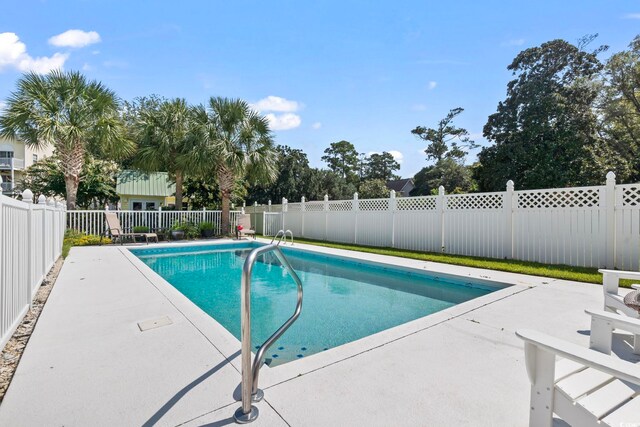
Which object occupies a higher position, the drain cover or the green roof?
the green roof

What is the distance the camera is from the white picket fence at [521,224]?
6.42 meters

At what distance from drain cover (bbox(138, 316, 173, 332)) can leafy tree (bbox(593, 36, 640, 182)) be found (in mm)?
19191

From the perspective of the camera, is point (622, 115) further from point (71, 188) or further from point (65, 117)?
point (71, 188)

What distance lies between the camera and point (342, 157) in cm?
3762

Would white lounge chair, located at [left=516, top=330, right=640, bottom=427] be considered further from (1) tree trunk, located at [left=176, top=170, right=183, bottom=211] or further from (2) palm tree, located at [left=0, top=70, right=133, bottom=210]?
(1) tree trunk, located at [left=176, top=170, right=183, bottom=211]

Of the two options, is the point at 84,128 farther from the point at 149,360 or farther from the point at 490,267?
the point at 490,267

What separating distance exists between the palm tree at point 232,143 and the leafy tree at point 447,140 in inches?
895

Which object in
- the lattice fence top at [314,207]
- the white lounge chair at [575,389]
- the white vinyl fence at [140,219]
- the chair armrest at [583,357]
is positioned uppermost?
the lattice fence top at [314,207]

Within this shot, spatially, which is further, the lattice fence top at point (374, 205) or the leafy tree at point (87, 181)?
the leafy tree at point (87, 181)

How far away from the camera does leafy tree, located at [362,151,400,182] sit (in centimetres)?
4271

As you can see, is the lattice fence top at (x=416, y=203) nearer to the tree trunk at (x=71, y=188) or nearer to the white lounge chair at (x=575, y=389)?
the white lounge chair at (x=575, y=389)

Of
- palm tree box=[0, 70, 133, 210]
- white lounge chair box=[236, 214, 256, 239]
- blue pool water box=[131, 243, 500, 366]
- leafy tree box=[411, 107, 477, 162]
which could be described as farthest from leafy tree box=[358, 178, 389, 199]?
palm tree box=[0, 70, 133, 210]

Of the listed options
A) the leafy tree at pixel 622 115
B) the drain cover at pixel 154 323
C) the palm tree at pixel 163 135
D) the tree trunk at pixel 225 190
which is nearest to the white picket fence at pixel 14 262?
the drain cover at pixel 154 323

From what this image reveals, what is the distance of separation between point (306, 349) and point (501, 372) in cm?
196
